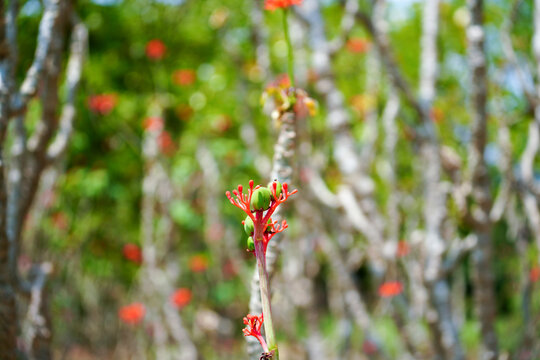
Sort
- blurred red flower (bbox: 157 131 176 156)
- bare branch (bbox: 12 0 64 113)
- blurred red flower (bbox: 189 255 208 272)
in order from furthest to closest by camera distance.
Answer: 1. blurred red flower (bbox: 189 255 208 272)
2. blurred red flower (bbox: 157 131 176 156)
3. bare branch (bbox: 12 0 64 113)

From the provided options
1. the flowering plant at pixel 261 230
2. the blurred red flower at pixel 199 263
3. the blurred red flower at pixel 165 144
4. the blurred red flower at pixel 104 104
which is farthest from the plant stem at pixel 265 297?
the blurred red flower at pixel 199 263

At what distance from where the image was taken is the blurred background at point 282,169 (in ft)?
6.92

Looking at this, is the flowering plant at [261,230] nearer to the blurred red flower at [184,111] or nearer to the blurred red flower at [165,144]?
the blurred red flower at [165,144]

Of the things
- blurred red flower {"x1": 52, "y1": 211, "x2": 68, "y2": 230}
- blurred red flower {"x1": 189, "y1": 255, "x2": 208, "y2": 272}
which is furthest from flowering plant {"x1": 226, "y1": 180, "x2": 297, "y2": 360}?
blurred red flower {"x1": 189, "y1": 255, "x2": 208, "y2": 272}

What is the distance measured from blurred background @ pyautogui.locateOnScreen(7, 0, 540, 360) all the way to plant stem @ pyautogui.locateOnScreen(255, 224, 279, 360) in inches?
13.9

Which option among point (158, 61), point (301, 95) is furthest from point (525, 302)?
point (158, 61)

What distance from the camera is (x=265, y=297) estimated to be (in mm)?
770

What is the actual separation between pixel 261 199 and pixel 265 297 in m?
0.16

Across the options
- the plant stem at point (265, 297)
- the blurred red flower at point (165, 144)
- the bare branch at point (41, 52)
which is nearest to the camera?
the plant stem at point (265, 297)

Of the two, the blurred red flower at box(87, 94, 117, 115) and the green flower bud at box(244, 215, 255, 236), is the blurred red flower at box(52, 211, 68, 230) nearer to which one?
the blurred red flower at box(87, 94, 117, 115)

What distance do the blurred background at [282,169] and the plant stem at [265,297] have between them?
1.16ft

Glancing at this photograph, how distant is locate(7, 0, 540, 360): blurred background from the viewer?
2109 mm

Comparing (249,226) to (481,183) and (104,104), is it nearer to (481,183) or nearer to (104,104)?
(481,183)

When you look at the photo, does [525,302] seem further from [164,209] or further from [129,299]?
[129,299]
